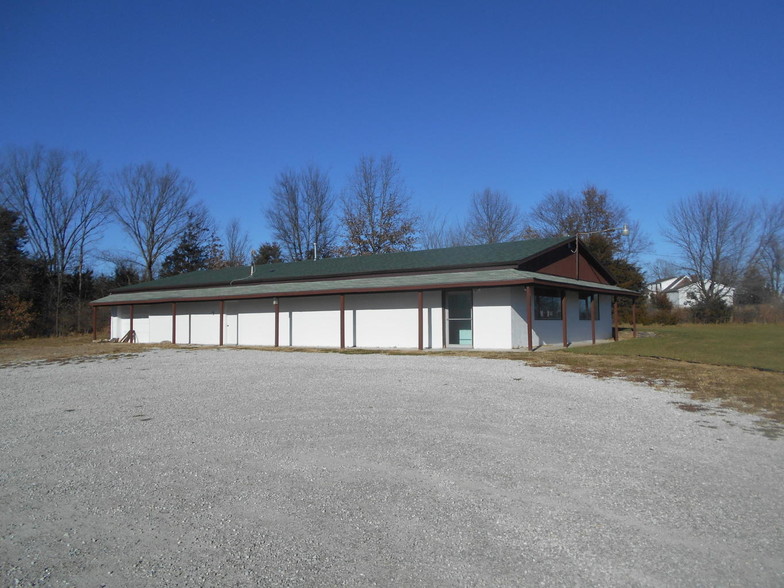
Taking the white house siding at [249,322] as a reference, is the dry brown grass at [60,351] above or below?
below

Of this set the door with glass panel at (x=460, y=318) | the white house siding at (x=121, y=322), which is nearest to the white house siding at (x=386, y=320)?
the door with glass panel at (x=460, y=318)

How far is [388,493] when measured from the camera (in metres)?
4.23

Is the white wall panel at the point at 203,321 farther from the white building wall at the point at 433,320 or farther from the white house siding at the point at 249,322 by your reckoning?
the white building wall at the point at 433,320

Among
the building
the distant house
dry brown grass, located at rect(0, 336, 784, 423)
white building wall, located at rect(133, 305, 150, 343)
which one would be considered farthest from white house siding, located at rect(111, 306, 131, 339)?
the distant house

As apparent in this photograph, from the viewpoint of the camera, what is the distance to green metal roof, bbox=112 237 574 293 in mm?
20375

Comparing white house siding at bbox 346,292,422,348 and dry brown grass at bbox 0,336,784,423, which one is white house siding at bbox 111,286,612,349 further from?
dry brown grass at bbox 0,336,784,423

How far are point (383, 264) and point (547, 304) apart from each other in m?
7.09

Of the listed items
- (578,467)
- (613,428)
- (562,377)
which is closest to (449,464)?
(578,467)

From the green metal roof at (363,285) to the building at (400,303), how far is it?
0.06 metres

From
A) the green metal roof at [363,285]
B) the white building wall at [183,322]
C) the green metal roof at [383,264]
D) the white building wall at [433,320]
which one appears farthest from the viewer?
Result: the white building wall at [183,322]

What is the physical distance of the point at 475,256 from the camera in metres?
21.1

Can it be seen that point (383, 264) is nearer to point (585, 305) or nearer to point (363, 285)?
point (363, 285)

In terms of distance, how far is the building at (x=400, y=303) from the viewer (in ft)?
60.6

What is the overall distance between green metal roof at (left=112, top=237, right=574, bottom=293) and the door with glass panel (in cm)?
135
